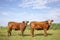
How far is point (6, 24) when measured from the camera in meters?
4.01

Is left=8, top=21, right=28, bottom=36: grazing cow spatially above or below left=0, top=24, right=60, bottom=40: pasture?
above

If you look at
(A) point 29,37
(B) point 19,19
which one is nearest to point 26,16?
(B) point 19,19

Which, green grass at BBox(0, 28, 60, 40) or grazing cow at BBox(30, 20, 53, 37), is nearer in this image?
green grass at BBox(0, 28, 60, 40)

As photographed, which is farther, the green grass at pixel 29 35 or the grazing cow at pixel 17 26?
the grazing cow at pixel 17 26

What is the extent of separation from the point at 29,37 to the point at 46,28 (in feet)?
1.38

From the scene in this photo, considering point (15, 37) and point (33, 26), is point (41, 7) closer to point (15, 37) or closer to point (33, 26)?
point (33, 26)

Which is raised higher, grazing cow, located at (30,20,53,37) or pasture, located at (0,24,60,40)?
grazing cow, located at (30,20,53,37)

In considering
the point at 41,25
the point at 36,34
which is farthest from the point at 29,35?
the point at 41,25

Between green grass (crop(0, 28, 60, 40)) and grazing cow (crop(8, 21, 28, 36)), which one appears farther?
grazing cow (crop(8, 21, 28, 36))

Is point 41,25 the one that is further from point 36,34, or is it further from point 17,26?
point 17,26

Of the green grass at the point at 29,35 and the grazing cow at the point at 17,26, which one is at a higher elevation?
the grazing cow at the point at 17,26

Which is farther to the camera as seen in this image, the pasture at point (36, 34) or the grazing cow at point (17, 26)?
the grazing cow at point (17, 26)

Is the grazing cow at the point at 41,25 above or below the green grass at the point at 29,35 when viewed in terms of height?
above

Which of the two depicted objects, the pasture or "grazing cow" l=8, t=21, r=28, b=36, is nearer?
the pasture
